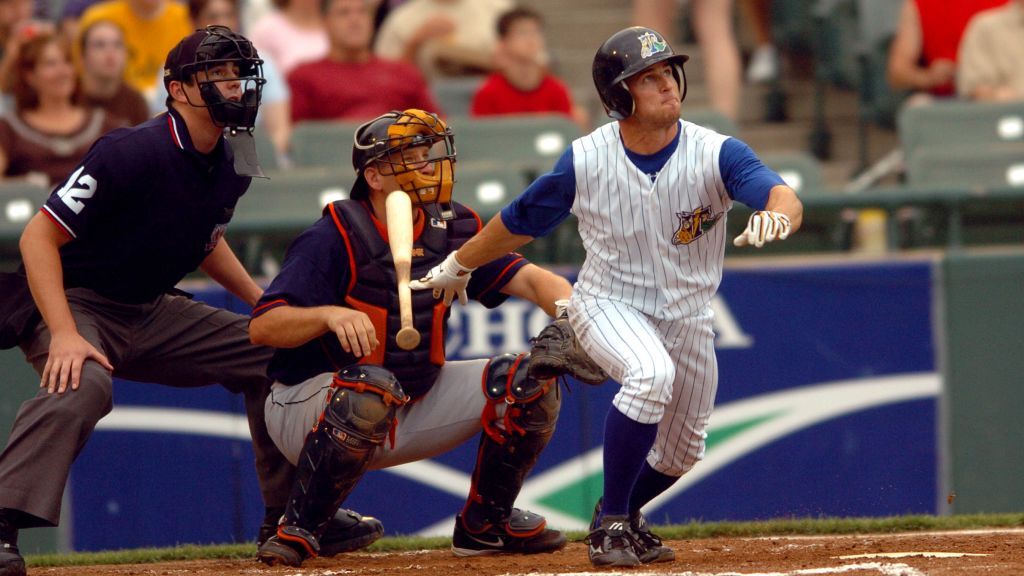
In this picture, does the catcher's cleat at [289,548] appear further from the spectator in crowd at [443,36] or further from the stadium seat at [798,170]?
the spectator in crowd at [443,36]

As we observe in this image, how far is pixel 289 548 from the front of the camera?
14.9 feet

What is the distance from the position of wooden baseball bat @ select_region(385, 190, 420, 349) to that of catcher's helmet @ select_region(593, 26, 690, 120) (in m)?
0.68

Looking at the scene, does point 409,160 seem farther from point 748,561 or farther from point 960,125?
point 960,125

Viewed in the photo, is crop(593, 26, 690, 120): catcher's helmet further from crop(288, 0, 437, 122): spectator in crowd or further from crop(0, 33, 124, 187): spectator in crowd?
crop(288, 0, 437, 122): spectator in crowd

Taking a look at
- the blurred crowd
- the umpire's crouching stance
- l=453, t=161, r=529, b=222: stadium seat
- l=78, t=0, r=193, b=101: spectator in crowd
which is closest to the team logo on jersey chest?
the umpire's crouching stance

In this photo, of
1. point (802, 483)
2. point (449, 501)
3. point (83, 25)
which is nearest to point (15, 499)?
point (449, 501)

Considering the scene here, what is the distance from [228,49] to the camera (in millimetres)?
4629

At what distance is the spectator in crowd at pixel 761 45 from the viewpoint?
984 centimetres

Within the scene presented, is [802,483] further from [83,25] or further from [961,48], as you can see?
[83,25]

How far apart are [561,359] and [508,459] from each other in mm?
453

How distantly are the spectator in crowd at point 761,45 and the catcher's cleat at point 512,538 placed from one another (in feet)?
18.5

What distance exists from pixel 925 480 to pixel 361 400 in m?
3.13

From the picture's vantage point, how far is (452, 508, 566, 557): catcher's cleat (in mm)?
4824

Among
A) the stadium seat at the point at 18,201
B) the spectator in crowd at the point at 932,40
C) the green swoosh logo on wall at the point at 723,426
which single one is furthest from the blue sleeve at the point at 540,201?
the spectator in crowd at the point at 932,40
